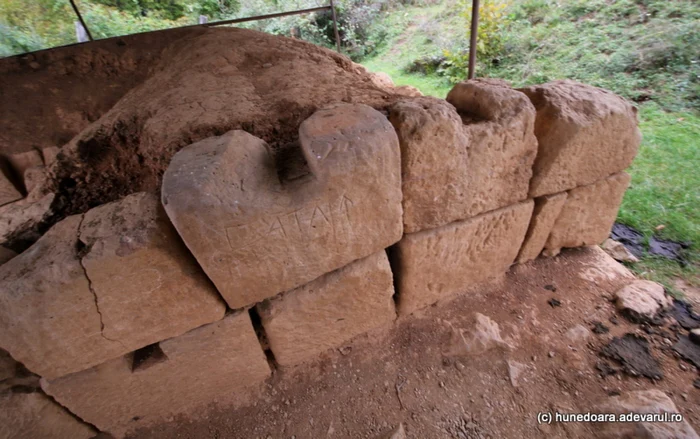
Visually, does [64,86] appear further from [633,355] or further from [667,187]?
[667,187]

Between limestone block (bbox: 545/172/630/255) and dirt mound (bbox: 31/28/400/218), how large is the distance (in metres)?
1.22

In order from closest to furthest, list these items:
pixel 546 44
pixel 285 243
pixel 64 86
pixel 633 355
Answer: pixel 285 243
pixel 633 355
pixel 64 86
pixel 546 44

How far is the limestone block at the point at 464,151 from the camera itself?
1.36 m

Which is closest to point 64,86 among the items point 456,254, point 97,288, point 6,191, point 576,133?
point 6,191

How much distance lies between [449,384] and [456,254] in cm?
62

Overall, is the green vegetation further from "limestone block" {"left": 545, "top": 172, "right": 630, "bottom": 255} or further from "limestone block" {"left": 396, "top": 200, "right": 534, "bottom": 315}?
"limestone block" {"left": 396, "top": 200, "right": 534, "bottom": 315}

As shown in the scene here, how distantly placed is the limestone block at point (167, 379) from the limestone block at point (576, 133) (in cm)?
158

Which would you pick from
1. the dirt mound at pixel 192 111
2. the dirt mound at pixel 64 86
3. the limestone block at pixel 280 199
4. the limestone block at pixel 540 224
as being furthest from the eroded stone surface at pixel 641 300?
the dirt mound at pixel 64 86

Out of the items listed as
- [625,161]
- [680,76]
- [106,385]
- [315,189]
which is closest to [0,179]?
[106,385]

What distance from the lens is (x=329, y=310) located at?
161cm

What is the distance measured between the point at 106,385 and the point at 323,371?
2.98 ft

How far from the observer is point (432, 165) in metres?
1.43

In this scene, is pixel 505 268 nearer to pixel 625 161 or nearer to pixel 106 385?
pixel 625 161

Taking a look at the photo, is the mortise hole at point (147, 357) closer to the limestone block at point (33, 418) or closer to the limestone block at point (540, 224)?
the limestone block at point (33, 418)
